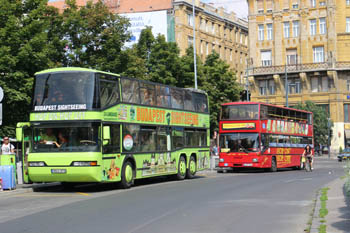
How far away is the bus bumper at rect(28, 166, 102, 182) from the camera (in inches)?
739

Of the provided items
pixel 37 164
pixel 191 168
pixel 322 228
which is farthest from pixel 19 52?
pixel 322 228

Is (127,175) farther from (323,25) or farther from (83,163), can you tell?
(323,25)

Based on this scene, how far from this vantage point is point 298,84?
78.4m

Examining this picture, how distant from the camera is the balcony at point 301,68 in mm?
75188

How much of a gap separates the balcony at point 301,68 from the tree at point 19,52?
164 feet

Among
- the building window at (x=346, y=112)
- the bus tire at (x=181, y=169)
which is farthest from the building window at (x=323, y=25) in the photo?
the bus tire at (x=181, y=169)

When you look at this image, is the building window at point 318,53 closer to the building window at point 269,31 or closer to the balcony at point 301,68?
the balcony at point 301,68

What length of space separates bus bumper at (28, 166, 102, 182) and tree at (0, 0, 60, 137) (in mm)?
10971

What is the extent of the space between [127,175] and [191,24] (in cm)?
5933

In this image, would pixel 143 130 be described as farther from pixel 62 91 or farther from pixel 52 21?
pixel 52 21

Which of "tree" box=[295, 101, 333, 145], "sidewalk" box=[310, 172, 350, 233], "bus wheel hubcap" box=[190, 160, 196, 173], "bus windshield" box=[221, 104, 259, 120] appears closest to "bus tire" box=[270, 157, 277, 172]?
"bus windshield" box=[221, 104, 259, 120]

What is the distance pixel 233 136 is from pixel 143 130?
1225 centimetres

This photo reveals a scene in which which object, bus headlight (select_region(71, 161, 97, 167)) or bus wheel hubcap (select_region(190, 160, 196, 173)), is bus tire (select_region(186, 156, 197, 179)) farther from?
bus headlight (select_region(71, 161, 97, 167))

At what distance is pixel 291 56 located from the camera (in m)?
78.9
